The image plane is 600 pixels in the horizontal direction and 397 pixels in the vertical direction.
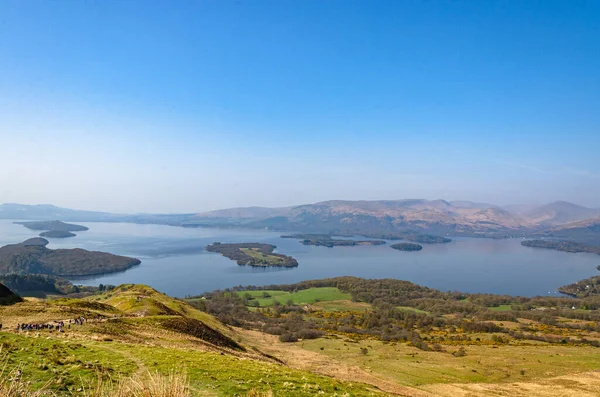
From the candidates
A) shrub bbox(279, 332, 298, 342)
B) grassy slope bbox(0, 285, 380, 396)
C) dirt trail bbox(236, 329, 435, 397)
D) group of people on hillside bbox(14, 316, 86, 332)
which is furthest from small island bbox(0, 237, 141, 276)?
grassy slope bbox(0, 285, 380, 396)

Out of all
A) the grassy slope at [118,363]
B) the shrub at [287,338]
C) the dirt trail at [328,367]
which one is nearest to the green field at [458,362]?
the dirt trail at [328,367]

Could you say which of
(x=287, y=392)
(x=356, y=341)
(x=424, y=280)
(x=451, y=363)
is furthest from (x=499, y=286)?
(x=287, y=392)

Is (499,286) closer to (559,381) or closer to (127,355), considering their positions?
(559,381)

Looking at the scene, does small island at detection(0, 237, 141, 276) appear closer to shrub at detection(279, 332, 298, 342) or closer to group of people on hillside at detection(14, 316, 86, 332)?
shrub at detection(279, 332, 298, 342)

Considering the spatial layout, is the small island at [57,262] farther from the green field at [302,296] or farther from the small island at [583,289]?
the small island at [583,289]

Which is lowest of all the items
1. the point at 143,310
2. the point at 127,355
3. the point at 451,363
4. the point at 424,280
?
the point at 424,280

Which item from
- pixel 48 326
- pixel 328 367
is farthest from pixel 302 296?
pixel 48 326
